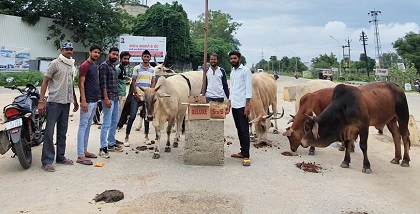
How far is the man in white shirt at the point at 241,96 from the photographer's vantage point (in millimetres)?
6340

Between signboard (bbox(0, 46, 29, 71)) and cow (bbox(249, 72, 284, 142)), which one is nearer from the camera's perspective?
cow (bbox(249, 72, 284, 142))

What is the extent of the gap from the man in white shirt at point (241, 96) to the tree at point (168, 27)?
3042cm

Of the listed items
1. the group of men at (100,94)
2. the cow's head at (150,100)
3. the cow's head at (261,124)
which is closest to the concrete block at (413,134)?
the cow's head at (261,124)

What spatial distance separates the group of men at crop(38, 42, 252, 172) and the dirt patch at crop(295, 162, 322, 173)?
917mm

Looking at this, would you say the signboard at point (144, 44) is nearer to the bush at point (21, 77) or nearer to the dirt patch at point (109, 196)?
the bush at point (21, 77)

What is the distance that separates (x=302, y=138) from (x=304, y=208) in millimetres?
2344

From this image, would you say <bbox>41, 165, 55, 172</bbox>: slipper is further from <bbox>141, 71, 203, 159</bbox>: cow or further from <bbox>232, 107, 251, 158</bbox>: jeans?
<bbox>232, 107, 251, 158</bbox>: jeans

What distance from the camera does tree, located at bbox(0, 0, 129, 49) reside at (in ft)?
96.5

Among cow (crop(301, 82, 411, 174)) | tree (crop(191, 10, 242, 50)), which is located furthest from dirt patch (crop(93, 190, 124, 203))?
tree (crop(191, 10, 242, 50))

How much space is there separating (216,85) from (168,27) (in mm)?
30931

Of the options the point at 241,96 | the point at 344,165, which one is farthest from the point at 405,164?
the point at 241,96

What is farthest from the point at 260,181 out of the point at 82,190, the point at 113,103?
the point at 113,103

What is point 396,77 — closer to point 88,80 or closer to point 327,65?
point 88,80

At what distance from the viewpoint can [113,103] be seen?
6.54 metres
